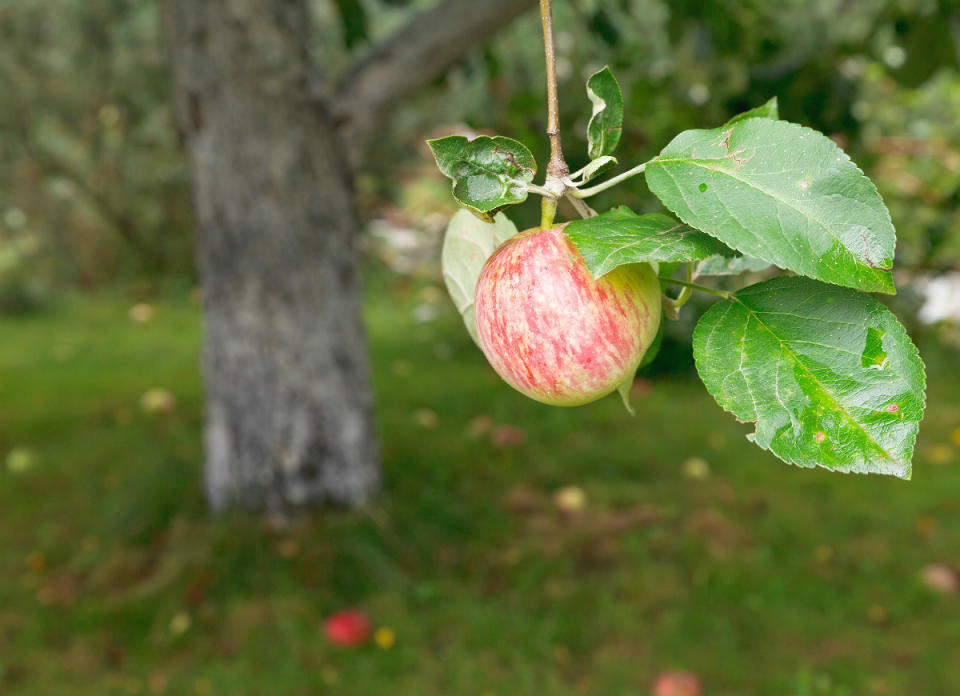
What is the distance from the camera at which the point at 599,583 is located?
2.41 m

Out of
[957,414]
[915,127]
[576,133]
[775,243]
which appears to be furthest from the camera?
[915,127]

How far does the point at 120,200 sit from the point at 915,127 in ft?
16.3

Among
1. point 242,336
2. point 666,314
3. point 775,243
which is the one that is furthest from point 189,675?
point 775,243

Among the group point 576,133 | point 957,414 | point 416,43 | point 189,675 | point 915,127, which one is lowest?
point 957,414

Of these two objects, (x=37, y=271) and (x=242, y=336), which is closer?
(x=242, y=336)

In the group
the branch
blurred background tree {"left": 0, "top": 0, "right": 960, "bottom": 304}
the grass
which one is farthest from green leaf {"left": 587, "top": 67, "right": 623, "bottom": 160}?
the grass

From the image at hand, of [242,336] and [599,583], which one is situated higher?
[242,336]

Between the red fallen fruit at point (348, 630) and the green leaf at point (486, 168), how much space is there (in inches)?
75.7

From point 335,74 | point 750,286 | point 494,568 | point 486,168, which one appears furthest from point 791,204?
point 335,74

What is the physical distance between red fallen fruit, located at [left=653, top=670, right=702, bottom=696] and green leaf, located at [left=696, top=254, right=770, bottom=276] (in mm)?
1657

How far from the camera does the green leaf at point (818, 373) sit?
0.39 meters

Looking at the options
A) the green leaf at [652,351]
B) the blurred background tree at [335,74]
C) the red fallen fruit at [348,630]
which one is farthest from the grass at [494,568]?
the green leaf at [652,351]

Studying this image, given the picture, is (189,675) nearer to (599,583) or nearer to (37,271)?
(599,583)

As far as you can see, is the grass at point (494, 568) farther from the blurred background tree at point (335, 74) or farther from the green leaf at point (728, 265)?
the green leaf at point (728, 265)
